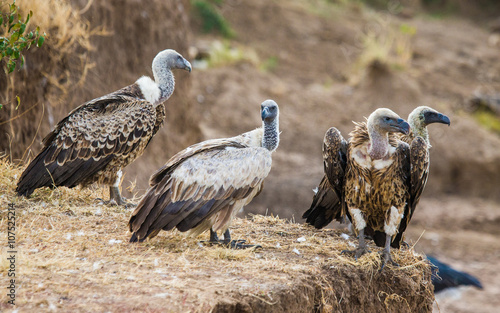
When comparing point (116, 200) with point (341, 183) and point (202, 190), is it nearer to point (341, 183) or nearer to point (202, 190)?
point (202, 190)

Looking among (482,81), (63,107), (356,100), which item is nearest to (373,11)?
(482,81)

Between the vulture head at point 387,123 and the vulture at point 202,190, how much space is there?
95cm

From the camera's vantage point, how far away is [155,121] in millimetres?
Result: 6906

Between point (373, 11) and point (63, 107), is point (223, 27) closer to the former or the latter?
point (373, 11)

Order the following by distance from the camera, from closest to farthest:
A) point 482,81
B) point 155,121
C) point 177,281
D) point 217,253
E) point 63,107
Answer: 1. point 177,281
2. point 217,253
3. point 155,121
4. point 63,107
5. point 482,81

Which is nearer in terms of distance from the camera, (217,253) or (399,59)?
(217,253)

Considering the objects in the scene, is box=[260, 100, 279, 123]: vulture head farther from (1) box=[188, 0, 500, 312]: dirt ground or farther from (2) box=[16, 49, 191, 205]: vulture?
(1) box=[188, 0, 500, 312]: dirt ground

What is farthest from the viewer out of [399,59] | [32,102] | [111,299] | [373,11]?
[373,11]

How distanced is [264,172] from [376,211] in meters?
1.16

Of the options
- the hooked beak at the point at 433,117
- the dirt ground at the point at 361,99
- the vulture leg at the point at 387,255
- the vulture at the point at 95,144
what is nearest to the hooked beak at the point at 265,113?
the vulture at the point at 95,144

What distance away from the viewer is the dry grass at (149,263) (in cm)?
429

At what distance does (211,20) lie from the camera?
2014 cm

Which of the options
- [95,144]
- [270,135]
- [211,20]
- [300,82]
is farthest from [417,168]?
[211,20]

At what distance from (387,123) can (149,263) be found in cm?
229
